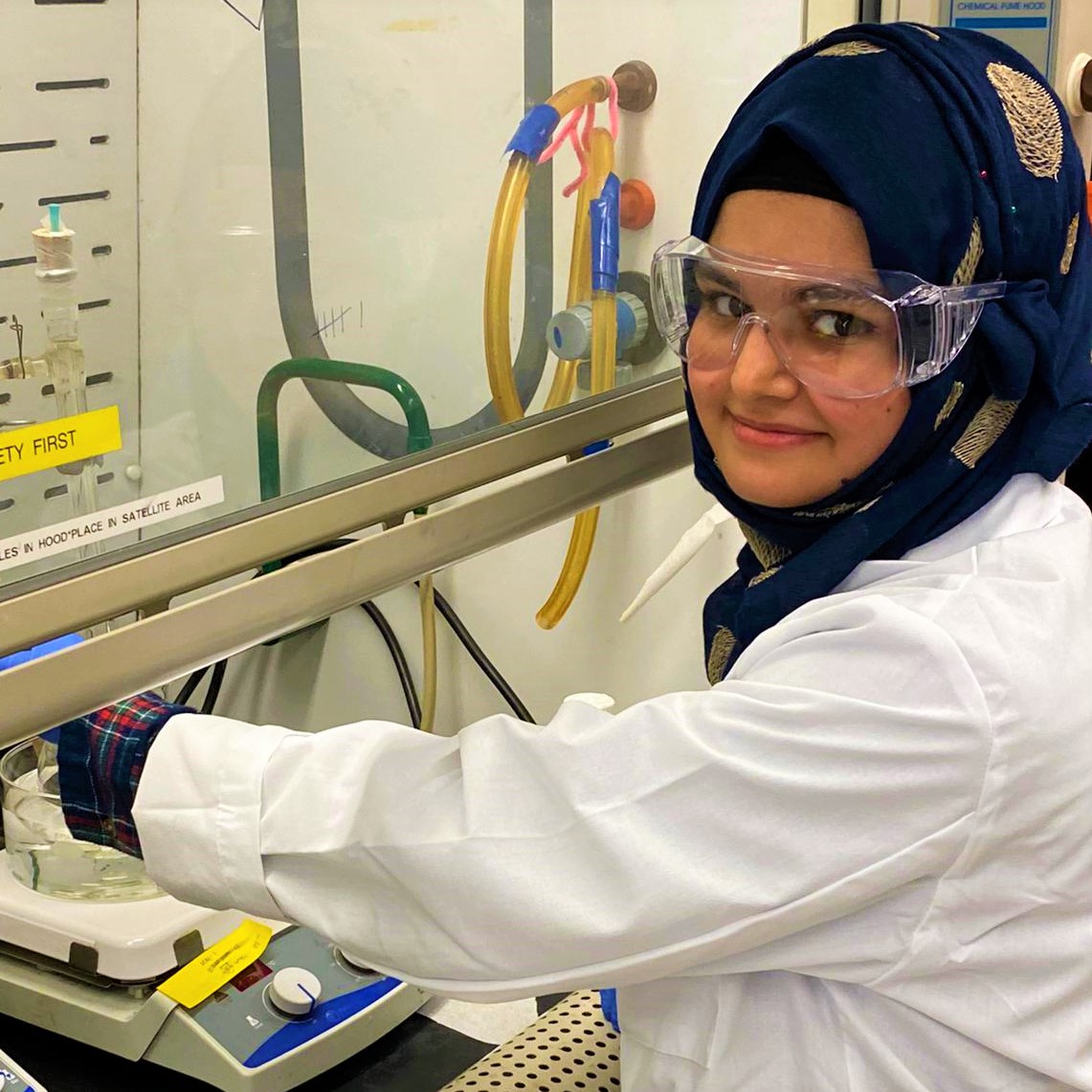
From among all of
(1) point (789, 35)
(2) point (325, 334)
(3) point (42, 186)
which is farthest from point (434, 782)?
(1) point (789, 35)

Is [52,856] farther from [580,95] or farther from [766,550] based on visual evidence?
[580,95]

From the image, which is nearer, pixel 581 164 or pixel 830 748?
pixel 830 748

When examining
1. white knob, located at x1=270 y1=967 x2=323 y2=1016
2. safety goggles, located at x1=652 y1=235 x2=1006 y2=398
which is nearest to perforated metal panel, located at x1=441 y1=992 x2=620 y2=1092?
white knob, located at x1=270 y1=967 x2=323 y2=1016

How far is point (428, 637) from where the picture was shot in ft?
5.37

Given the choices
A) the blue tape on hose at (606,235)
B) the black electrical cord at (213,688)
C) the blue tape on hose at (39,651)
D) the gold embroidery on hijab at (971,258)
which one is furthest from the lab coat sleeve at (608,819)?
the black electrical cord at (213,688)

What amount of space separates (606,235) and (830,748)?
1.81 feet

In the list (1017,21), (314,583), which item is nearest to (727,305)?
(314,583)

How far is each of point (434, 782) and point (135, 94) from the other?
0.47 metres

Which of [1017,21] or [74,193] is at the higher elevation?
[1017,21]

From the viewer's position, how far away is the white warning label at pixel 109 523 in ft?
2.58

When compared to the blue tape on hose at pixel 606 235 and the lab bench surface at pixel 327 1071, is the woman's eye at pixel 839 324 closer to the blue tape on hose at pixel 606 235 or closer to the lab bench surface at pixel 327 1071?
the blue tape on hose at pixel 606 235

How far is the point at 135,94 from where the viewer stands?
0.87 metres

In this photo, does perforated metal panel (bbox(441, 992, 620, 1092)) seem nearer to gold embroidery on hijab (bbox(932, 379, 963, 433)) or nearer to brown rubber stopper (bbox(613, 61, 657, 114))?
gold embroidery on hijab (bbox(932, 379, 963, 433))

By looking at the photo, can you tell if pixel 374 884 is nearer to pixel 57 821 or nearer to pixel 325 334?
pixel 325 334
